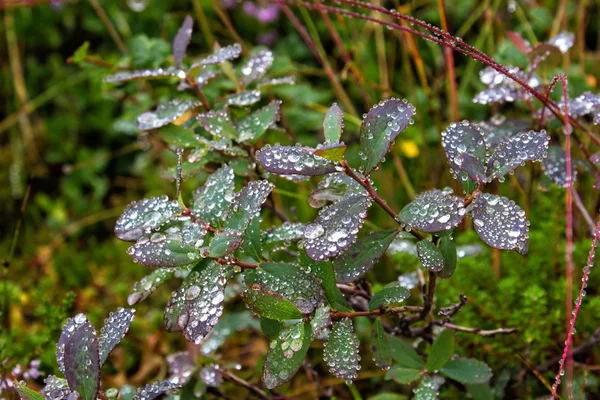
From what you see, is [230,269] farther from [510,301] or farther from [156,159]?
[156,159]

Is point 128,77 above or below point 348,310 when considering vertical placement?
above

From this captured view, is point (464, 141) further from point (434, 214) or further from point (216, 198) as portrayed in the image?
point (216, 198)

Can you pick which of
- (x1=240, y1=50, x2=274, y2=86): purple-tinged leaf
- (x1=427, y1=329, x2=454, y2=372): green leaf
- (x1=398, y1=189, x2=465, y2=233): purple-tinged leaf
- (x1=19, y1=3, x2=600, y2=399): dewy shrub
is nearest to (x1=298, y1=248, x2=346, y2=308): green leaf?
(x1=19, y1=3, x2=600, y2=399): dewy shrub

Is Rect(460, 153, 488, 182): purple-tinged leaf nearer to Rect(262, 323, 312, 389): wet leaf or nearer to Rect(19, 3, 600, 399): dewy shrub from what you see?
Rect(19, 3, 600, 399): dewy shrub

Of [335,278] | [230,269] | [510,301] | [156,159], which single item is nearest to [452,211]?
[335,278]

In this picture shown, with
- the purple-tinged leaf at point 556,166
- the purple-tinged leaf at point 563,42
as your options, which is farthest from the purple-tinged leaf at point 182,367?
the purple-tinged leaf at point 563,42

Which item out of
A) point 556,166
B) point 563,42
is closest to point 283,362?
point 556,166
